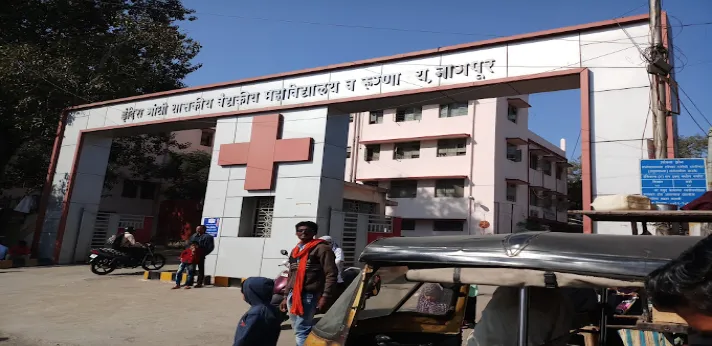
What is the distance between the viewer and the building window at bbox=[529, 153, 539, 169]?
27.5 meters

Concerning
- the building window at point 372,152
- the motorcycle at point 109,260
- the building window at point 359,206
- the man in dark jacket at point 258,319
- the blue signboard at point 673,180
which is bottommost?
the motorcycle at point 109,260

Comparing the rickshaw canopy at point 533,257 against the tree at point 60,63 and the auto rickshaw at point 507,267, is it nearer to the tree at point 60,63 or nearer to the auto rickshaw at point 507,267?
the auto rickshaw at point 507,267

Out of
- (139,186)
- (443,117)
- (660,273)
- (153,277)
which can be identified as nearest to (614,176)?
(660,273)

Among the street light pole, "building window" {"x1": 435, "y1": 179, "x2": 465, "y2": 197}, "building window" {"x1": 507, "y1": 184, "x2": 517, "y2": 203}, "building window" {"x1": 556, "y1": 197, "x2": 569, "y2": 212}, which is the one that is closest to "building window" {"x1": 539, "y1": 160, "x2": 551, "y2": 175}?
"building window" {"x1": 556, "y1": 197, "x2": 569, "y2": 212}

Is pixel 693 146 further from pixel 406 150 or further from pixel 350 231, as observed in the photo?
pixel 350 231

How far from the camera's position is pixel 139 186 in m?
27.0

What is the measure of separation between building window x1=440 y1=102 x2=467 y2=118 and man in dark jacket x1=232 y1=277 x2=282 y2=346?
23.5 meters

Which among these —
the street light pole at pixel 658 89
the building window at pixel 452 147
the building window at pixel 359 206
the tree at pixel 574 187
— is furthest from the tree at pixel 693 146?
the street light pole at pixel 658 89

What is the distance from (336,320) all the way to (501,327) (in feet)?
2.97

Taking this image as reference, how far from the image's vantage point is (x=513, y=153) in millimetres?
25938

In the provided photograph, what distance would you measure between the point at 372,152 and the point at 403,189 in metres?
3.31

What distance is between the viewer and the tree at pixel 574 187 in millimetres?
32156

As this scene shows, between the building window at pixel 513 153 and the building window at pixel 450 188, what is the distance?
3307 millimetres

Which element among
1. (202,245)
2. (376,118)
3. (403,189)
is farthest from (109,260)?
(376,118)
